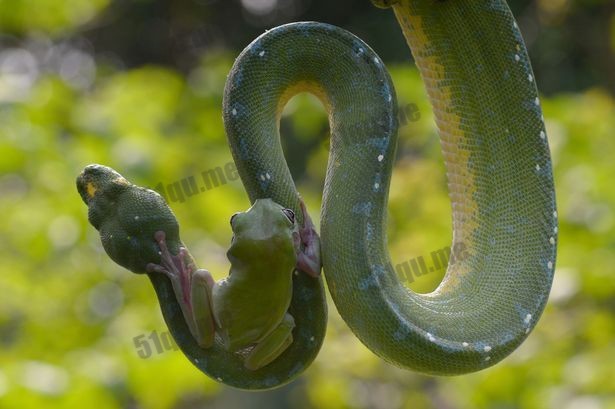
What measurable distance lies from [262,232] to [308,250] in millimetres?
157

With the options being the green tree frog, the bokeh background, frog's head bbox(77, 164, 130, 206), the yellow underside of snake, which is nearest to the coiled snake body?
the yellow underside of snake

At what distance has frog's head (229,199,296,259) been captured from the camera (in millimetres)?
1654

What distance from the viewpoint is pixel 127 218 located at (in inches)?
70.9

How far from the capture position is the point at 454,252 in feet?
6.94

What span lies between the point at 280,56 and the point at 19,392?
2.01 meters

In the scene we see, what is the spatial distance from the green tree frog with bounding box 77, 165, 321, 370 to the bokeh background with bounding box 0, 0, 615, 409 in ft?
4.47

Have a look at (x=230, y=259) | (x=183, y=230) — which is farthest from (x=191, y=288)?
(x=183, y=230)

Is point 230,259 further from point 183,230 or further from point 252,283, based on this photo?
point 183,230

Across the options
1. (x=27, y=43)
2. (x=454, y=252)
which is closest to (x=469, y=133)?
(x=454, y=252)

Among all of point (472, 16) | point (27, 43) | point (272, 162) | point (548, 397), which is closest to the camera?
point (272, 162)

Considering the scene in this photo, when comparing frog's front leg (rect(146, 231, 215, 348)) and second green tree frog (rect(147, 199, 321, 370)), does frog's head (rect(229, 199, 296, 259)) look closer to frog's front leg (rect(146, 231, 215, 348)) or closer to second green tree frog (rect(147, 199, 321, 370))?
second green tree frog (rect(147, 199, 321, 370))

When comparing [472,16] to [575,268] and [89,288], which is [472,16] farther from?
[89,288]

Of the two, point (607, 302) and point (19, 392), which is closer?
point (19, 392)

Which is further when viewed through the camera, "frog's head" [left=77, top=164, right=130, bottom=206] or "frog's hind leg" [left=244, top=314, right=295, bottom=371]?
"frog's head" [left=77, top=164, right=130, bottom=206]
